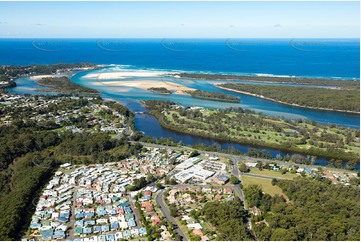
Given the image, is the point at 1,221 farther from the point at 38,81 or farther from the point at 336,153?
the point at 38,81

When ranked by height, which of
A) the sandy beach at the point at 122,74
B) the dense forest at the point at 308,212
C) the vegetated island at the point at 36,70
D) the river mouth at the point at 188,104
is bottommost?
the river mouth at the point at 188,104

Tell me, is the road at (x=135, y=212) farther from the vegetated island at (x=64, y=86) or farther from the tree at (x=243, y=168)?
the vegetated island at (x=64, y=86)

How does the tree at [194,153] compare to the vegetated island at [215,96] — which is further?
the vegetated island at [215,96]

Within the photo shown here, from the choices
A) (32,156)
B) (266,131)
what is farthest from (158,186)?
(266,131)

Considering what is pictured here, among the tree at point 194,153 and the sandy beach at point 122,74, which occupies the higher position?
the sandy beach at point 122,74

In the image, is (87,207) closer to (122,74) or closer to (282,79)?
(282,79)

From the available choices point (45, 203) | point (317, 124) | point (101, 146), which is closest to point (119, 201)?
point (45, 203)

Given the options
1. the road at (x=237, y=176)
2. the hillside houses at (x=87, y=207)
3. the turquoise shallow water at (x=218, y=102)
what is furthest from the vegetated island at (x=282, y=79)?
the hillside houses at (x=87, y=207)
